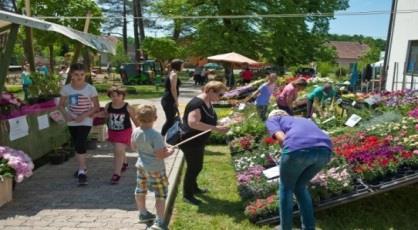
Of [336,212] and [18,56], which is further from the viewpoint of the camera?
[18,56]

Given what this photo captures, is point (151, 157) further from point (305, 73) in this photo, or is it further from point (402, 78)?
point (305, 73)

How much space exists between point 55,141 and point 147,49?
26.5 m

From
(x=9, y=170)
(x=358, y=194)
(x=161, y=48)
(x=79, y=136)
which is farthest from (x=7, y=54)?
(x=161, y=48)

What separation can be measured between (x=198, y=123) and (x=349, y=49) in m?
91.4

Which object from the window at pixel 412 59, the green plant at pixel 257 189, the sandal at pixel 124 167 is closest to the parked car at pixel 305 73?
the window at pixel 412 59

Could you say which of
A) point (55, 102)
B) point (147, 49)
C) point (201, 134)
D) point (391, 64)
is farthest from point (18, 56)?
point (201, 134)

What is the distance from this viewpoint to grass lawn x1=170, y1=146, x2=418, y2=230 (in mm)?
5180

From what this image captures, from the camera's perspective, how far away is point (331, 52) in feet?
115

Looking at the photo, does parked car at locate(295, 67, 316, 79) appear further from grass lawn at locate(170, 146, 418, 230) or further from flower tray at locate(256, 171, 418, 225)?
flower tray at locate(256, 171, 418, 225)

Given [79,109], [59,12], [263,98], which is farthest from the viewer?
[59,12]

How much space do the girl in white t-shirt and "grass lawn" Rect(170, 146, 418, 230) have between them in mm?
1465

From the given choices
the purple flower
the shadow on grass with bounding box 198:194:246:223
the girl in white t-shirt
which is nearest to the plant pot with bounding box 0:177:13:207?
the purple flower

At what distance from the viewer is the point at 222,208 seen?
227 inches

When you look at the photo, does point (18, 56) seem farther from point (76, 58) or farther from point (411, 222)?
point (411, 222)
